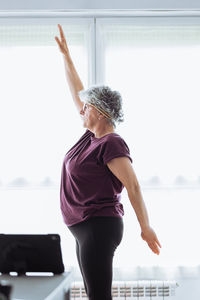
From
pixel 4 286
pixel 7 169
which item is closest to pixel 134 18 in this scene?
pixel 7 169

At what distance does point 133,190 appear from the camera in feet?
6.00

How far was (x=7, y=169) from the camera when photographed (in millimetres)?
2834

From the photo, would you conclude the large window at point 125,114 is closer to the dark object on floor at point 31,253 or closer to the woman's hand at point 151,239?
the woman's hand at point 151,239

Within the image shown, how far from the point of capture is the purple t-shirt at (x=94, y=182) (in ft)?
6.15

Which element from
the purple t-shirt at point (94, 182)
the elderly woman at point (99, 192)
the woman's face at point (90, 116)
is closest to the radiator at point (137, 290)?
the elderly woman at point (99, 192)

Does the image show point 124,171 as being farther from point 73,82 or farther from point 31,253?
point 73,82

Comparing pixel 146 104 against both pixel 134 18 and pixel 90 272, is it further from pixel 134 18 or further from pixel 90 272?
pixel 90 272

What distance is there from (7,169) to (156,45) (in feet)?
4.91

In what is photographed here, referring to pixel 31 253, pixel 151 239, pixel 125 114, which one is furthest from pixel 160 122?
pixel 31 253

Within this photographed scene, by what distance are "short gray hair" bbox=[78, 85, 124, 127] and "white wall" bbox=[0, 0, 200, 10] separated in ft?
3.32

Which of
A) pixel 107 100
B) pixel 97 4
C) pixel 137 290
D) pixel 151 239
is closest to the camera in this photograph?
pixel 151 239

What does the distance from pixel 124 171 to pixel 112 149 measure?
0.12 meters

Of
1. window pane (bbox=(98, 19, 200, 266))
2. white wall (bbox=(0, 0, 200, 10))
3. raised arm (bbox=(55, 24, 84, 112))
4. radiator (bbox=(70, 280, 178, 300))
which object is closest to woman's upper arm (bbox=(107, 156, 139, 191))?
raised arm (bbox=(55, 24, 84, 112))

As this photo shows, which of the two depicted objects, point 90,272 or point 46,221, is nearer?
point 90,272
